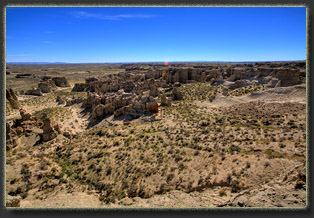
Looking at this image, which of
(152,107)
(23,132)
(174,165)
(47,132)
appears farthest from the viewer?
(152,107)

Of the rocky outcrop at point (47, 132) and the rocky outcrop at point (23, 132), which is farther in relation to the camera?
the rocky outcrop at point (47, 132)

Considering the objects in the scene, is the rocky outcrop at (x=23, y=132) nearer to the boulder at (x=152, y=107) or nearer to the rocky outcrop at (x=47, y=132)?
the rocky outcrop at (x=47, y=132)

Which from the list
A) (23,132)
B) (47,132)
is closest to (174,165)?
(47,132)

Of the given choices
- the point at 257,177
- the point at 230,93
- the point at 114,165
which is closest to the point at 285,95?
the point at 230,93

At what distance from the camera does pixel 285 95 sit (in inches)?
1166

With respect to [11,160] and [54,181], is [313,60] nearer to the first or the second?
[54,181]

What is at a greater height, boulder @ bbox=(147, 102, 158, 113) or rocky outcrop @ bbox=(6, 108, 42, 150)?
boulder @ bbox=(147, 102, 158, 113)

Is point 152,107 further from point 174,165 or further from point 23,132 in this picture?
point 23,132

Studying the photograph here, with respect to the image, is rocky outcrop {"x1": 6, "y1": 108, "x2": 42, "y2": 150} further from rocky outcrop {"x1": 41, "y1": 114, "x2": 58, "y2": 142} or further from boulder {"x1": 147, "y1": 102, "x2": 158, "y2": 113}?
boulder {"x1": 147, "y1": 102, "x2": 158, "y2": 113}

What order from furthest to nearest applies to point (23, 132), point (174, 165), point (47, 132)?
1. point (23, 132)
2. point (47, 132)
3. point (174, 165)

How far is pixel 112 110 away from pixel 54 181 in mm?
19241

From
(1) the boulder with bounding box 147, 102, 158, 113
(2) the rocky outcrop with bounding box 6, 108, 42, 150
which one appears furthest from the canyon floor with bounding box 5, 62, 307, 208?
(1) the boulder with bounding box 147, 102, 158, 113

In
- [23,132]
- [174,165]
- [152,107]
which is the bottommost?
[174,165]

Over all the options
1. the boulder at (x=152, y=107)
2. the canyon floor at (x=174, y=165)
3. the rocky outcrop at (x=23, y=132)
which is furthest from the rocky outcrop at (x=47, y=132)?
the boulder at (x=152, y=107)
